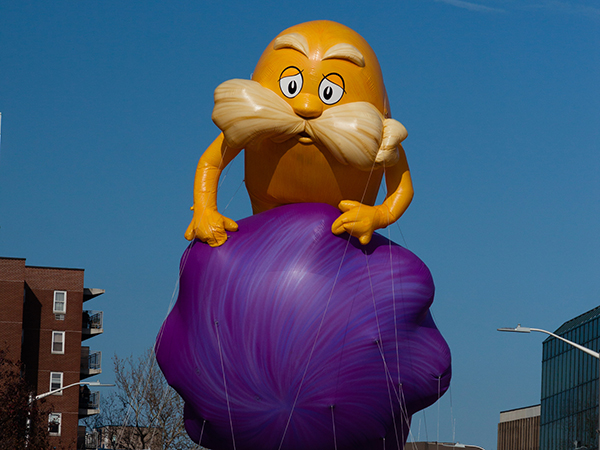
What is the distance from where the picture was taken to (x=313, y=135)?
13.6 m

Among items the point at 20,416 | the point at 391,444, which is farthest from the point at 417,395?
the point at 20,416

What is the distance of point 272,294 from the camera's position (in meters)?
13.0

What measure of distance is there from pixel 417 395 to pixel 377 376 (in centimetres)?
84

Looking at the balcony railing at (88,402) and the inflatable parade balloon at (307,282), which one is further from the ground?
the inflatable parade balloon at (307,282)

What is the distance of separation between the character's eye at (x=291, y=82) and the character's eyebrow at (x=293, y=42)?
0.30 metres

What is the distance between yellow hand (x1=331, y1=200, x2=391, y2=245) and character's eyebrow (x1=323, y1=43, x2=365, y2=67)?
182 cm

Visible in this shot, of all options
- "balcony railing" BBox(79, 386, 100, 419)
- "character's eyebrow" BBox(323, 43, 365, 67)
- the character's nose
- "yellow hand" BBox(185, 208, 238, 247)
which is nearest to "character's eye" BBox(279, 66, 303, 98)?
the character's nose

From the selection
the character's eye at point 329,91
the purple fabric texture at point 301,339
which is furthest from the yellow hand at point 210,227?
the character's eye at point 329,91

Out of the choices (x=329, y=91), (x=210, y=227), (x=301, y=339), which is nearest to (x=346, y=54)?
(x=329, y=91)

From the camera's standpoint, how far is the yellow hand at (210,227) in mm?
13805

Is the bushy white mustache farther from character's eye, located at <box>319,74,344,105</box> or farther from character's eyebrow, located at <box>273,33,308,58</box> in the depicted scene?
character's eyebrow, located at <box>273,33,308,58</box>

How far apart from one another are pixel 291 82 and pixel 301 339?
3.30 metres

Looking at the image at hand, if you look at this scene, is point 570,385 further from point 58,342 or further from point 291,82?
point 291,82

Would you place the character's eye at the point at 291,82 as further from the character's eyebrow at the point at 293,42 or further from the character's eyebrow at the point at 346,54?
the character's eyebrow at the point at 346,54
